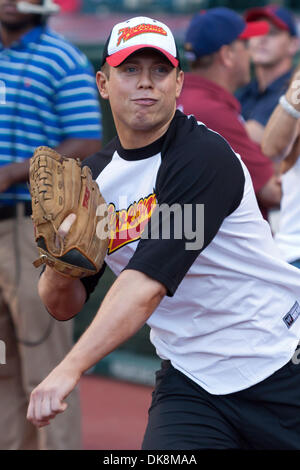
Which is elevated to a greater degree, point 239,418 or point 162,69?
point 162,69

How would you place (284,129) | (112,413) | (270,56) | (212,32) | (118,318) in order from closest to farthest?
1. (118,318)
2. (284,129)
3. (212,32)
4. (270,56)
5. (112,413)

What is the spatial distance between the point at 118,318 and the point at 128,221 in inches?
16.3

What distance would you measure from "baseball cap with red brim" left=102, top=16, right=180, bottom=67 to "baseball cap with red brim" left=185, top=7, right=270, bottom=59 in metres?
1.70

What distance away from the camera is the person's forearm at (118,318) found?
7.12 ft

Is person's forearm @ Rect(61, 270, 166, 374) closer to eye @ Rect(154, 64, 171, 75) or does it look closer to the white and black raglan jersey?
the white and black raglan jersey

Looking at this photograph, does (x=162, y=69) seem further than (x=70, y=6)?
→ No

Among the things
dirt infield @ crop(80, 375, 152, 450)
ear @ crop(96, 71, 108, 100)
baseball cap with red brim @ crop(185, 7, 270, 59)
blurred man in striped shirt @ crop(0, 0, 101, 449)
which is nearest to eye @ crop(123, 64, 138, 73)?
ear @ crop(96, 71, 108, 100)

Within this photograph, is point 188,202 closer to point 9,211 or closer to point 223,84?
point 9,211

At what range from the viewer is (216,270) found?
253 cm

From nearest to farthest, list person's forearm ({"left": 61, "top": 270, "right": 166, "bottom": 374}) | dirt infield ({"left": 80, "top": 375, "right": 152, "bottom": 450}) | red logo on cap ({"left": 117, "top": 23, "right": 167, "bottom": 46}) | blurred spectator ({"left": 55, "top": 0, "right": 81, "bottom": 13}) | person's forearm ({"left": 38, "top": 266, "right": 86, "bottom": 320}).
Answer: person's forearm ({"left": 61, "top": 270, "right": 166, "bottom": 374})
red logo on cap ({"left": 117, "top": 23, "right": 167, "bottom": 46})
person's forearm ({"left": 38, "top": 266, "right": 86, "bottom": 320})
dirt infield ({"left": 80, "top": 375, "right": 152, "bottom": 450})
blurred spectator ({"left": 55, "top": 0, "right": 81, "bottom": 13})

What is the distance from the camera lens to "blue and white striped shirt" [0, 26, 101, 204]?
405 centimetres

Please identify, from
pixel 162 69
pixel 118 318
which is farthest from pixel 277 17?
pixel 118 318
